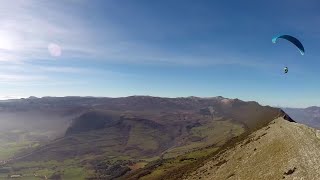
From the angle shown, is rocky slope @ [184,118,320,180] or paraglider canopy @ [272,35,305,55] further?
paraglider canopy @ [272,35,305,55]

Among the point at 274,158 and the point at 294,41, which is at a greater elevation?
the point at 294,41

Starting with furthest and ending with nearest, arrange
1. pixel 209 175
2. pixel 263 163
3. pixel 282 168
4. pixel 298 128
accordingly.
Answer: pixel 209 175 → pixel 298 128 → pixel 263 163 → pixel 282 168

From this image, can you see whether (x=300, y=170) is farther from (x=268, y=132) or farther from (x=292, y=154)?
(x=268, y=132)

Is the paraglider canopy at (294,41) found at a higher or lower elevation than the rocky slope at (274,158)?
higher

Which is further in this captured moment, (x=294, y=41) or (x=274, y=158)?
(x=294, y=41)

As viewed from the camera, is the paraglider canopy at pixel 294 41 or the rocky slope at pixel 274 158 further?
the paraglider canopy at pixel 294 41

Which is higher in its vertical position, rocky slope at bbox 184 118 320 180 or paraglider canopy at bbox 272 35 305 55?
paraglider canopy at bbox 272 35 305 55

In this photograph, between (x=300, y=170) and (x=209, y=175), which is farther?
(x=209, y=175)

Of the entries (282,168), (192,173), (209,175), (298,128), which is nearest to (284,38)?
(298,128)
